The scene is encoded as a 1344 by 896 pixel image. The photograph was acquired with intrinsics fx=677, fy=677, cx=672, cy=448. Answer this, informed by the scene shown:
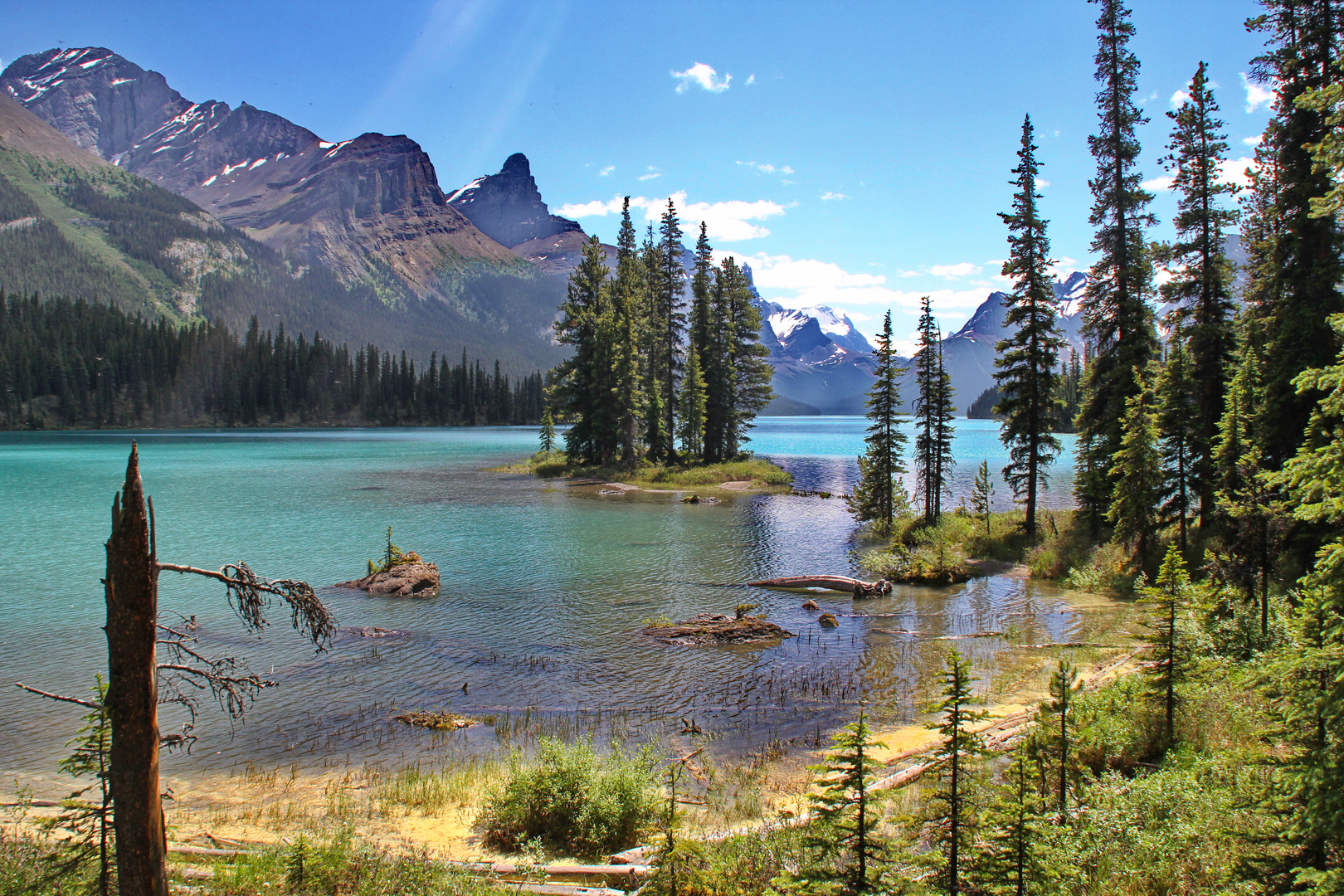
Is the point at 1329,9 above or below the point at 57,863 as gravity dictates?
above

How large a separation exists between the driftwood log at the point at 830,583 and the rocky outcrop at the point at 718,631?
5648 mm

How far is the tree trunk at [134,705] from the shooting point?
591 centimetres

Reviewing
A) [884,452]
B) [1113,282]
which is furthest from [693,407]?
[1113,282]

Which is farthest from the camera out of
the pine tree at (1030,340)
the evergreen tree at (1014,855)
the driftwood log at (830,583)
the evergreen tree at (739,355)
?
the evergreen tree at (739,355)

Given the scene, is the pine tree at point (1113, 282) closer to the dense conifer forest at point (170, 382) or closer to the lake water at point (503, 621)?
the lake water at point (503, 621)

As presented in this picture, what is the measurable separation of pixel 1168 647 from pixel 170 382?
730ft

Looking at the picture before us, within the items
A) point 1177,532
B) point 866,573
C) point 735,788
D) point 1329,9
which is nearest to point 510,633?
point 735,788

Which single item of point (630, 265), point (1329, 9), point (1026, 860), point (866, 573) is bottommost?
point (866, 573)

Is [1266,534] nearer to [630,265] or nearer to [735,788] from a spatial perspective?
[735,788]

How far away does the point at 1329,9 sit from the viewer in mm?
18969

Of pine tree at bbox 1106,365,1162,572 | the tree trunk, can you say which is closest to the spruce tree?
pine tree at bbox 1106,365,1162,572

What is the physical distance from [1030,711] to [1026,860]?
7322 millimetres

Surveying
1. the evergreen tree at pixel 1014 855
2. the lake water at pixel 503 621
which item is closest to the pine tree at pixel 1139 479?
the lake water at pixel 503 621

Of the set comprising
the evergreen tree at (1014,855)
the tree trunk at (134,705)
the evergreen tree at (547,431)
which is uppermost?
the evergreen tree at (547,431)
